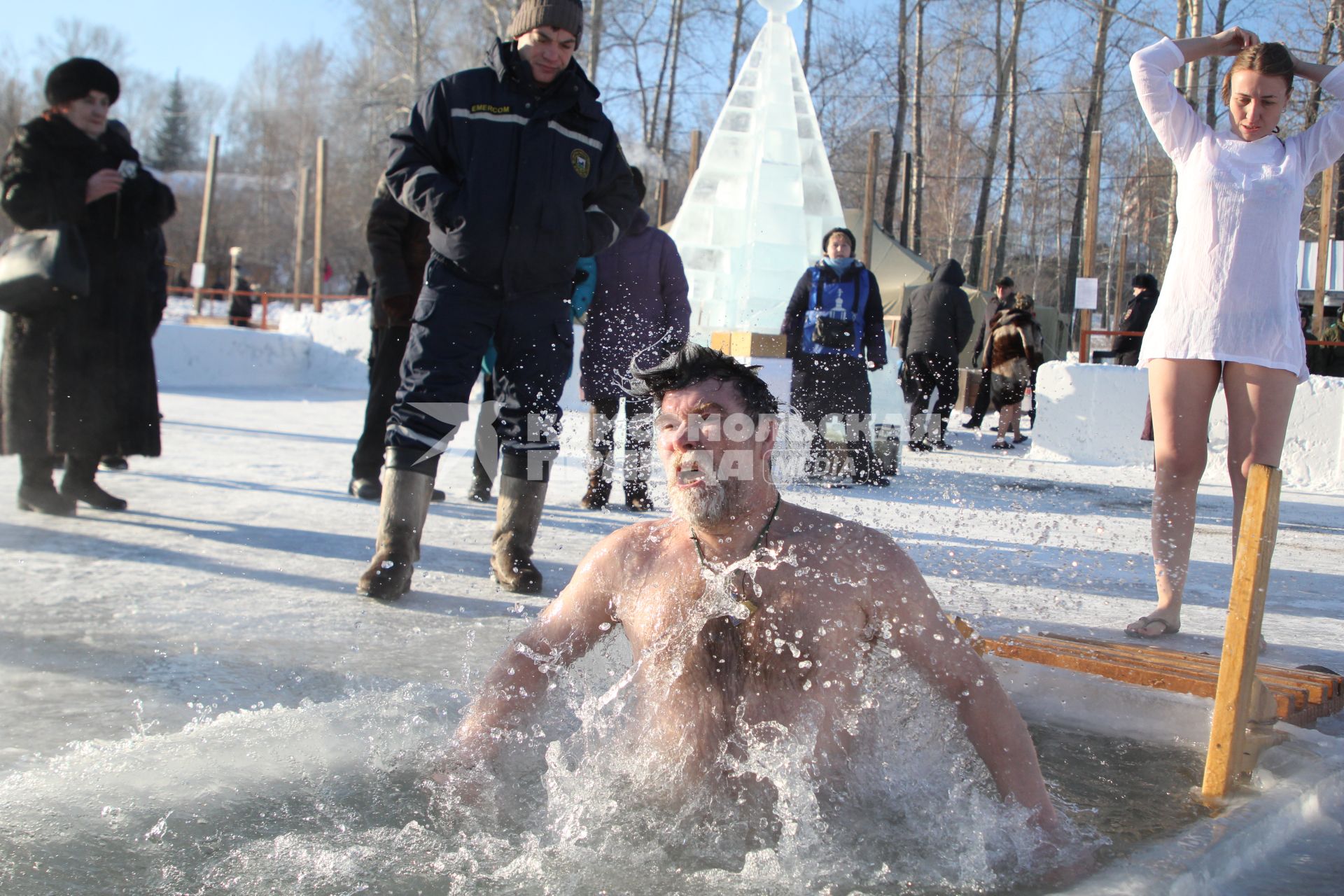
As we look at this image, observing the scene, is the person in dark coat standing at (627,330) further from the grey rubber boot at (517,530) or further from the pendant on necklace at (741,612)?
the pendant on necklace at (741,612)

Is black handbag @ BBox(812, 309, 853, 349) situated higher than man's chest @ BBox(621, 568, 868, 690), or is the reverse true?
black handbag @ BBox(812, 309, 853, 349)

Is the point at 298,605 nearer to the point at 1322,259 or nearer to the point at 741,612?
the point at 741,612

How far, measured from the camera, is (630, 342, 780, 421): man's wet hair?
5.81 ft

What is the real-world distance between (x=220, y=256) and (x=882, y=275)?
41.1 meters

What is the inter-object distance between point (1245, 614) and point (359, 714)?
162 centimetres

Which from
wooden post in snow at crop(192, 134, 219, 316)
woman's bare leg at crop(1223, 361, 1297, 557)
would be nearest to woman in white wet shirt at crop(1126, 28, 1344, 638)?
woman's bare leg at crop(1223, 361, 1297, 557)

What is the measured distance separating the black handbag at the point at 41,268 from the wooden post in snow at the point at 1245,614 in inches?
148

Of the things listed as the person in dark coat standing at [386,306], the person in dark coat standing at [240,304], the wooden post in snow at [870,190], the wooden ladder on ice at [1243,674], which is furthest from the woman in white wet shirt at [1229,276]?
the person in dark coat standing at [240,304]

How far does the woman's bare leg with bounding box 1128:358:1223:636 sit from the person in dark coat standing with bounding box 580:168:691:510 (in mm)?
→ 2299

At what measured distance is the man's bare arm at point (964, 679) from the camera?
1.72m

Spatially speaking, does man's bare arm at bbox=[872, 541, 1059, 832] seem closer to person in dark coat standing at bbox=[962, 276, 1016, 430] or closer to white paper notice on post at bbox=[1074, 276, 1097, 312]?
white paper notice on post at bbox=[1074, 276, 1097, 312]

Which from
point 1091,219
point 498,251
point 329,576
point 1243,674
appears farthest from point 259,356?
point 1243,674

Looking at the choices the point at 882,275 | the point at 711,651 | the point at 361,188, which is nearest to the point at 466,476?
the point at 711,651

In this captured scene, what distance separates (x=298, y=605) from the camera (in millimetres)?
3158
